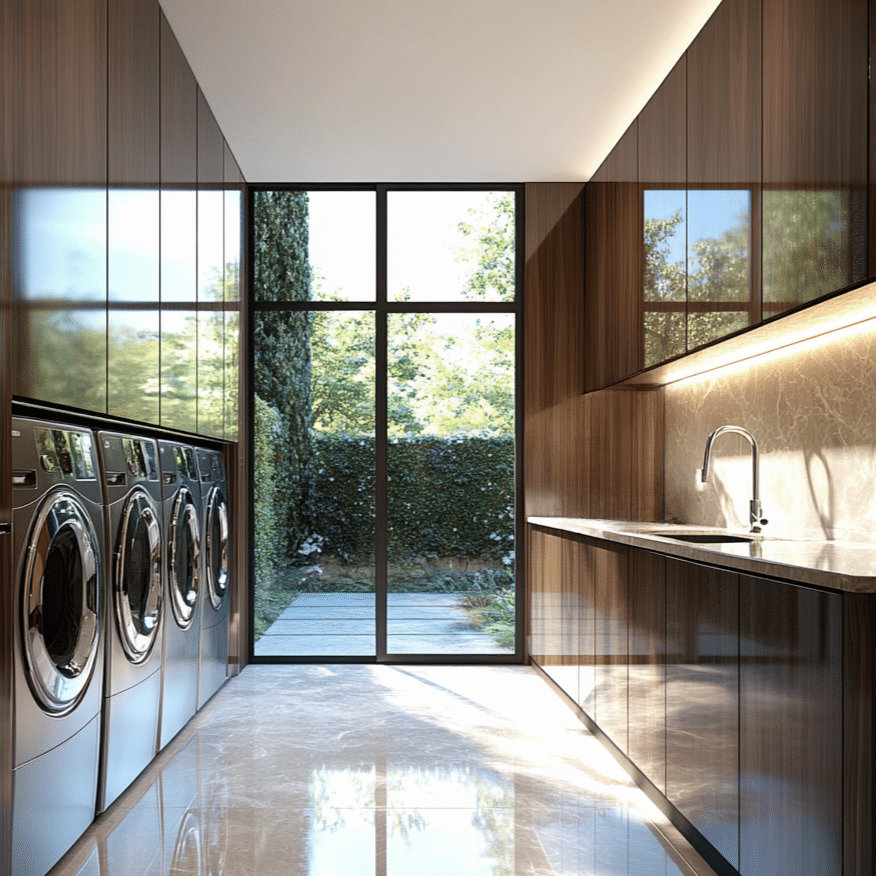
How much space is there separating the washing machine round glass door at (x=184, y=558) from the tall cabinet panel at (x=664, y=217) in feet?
6.39

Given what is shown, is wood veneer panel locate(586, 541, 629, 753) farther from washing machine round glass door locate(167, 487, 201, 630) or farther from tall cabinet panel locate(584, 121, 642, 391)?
washing machine round glass door locate(167, 487, 201, 630)

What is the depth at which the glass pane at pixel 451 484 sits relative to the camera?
4.66 meters

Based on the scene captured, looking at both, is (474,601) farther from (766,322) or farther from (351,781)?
(766,322)

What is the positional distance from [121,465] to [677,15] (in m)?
2.41

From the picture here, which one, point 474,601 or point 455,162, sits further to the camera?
point 474,601

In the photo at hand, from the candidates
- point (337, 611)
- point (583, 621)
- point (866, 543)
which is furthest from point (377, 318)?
point (866, 543)

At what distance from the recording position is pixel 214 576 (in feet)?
12.7

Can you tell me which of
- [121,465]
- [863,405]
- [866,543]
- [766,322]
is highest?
[766,322]

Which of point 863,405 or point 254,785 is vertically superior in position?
point 863,405

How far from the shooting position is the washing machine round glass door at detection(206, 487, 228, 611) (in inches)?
148

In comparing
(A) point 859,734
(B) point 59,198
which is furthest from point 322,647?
(A) point 859,734

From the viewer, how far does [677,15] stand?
291cm

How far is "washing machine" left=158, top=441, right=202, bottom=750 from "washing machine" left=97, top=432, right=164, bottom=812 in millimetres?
100

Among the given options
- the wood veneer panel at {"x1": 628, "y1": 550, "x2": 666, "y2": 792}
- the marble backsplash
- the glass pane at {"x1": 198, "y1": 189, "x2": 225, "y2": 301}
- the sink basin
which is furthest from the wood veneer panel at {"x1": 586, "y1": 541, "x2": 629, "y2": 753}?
the glass pane at {"x1": 198, "y1": 189, "x2": 225, "y2": 301}
